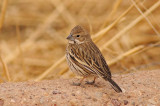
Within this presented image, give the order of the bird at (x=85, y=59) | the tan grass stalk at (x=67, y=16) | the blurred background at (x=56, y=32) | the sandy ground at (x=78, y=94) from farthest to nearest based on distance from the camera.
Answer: the tan grass stalk at (x=67, y=16), the blurred background at (x=56, y=32), the bird at (x=85, y=59), the sandy ground at (x=78, y=94)

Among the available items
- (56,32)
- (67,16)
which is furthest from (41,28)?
(67,16)

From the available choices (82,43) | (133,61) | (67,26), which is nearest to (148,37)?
(133,61)

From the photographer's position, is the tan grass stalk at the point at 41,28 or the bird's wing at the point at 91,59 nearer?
the bird's wing at the point at 91,59

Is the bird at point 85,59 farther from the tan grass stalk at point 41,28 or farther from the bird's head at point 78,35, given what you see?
the tan grass stalk at point 41,28

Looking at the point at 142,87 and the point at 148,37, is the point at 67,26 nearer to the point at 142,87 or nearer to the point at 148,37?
the point at 148,37

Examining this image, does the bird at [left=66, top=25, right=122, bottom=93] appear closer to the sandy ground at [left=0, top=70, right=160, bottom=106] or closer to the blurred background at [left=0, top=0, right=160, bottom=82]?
the sandy ground at [left=0, top=70, right=160, bottom=106]

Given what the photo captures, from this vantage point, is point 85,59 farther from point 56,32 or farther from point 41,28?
point 56,32

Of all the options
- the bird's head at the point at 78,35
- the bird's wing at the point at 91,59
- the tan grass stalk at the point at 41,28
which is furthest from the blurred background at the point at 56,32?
the bird's wing at the point at 91,59
